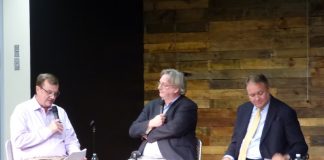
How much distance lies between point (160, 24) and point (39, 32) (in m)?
2.01

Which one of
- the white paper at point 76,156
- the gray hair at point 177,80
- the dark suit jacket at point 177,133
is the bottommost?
the white paper at point 76,156

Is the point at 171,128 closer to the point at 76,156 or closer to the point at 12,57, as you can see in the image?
the point at 76,156

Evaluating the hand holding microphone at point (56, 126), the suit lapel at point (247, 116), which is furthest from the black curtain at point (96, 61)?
the suit lapel at point (247, 116)

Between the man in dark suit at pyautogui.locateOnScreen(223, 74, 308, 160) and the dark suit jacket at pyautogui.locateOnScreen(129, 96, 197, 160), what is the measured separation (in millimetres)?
383

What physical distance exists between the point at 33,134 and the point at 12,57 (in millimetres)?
950

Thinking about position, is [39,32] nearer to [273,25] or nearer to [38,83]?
[38,83]

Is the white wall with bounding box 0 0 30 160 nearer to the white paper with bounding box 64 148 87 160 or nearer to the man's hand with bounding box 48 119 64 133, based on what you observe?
the man's hand with bounding box 48 119 64 133

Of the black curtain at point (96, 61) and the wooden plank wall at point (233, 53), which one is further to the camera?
the wooden plank wall at point (233, 53)

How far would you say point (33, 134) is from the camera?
14.5 ft

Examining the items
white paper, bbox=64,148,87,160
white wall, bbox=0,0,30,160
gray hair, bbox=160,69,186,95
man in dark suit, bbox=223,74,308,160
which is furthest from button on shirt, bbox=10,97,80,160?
man in dark suit, bbox=223,74,308,160

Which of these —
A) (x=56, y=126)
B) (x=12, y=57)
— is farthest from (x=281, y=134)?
(x=12, y=57)

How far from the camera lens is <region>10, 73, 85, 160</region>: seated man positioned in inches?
173

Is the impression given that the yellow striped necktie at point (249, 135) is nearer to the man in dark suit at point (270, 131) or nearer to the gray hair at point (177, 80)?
the man in dark suit at point (270, 131)

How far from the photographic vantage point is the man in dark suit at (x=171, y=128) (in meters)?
4.66
